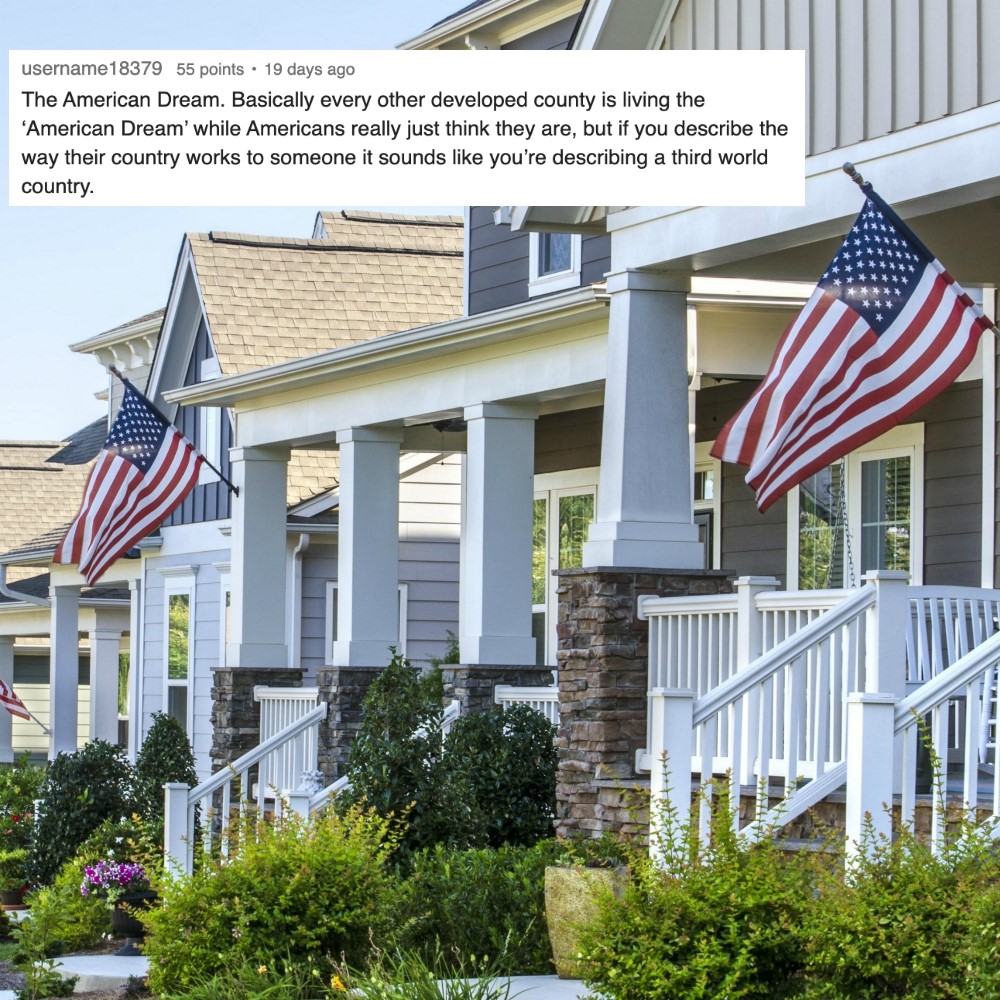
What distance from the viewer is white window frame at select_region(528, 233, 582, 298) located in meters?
15.7

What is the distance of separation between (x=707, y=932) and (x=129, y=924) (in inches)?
286

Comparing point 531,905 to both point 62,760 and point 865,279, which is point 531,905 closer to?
point 865,279

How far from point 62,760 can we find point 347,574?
3437mm

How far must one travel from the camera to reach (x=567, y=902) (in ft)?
30.1

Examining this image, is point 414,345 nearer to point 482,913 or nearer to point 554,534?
point 554,534

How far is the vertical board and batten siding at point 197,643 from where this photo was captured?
21172mm

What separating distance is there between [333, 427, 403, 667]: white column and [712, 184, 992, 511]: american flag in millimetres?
6661

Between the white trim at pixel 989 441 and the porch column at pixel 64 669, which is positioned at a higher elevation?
the white trim at pixel 989 441

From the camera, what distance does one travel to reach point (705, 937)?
7.09 meters

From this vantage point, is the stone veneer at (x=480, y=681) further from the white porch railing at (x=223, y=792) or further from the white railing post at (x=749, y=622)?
the white railing post at (x=749, y=622)

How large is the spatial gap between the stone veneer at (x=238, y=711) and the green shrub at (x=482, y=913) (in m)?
6.79

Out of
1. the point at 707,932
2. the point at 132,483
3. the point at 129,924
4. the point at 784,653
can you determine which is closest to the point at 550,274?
the point at 132,483

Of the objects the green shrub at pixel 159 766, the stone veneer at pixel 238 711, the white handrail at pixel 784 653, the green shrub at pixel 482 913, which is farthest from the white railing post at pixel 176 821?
the white handrail at pixel 784 653

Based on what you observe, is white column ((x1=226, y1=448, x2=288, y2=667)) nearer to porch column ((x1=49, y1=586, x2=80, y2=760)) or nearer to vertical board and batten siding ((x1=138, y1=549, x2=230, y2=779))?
vertical board and batten siding ((x1=138, y1=549, x2=230, y2=779))
